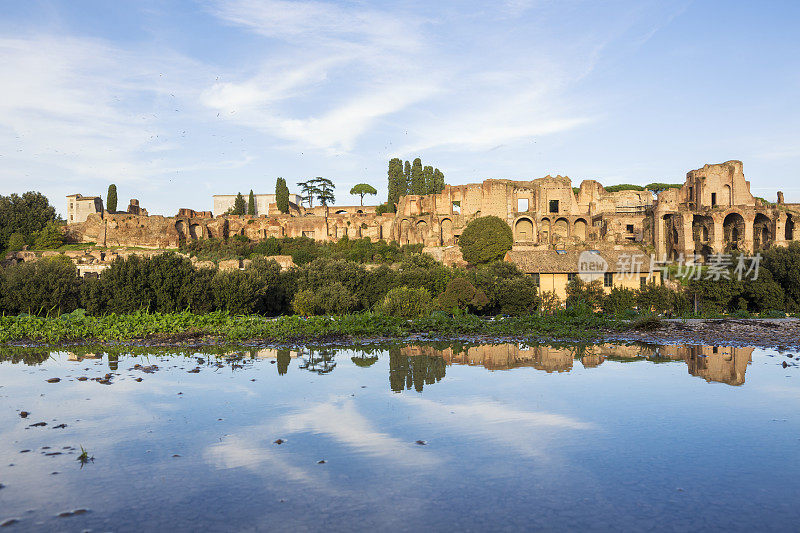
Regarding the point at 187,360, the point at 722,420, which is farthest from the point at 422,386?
the point at 187,360

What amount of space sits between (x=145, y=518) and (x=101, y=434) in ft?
9.20

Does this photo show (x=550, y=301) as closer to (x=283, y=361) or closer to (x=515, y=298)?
(x=515, y=298)

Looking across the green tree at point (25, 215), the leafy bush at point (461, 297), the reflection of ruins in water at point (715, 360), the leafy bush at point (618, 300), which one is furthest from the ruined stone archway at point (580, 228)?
the green tree at point (25, 215)

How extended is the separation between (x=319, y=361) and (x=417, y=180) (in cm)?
5338

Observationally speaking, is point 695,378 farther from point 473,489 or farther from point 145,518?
point 145,518

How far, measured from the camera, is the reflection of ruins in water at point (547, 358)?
11070 mm

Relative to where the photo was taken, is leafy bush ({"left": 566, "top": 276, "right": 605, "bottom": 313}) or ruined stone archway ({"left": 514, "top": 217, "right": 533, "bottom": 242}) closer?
leafy bush ({"left": 566, "top": 276, "right": 605, "bottom": 313})

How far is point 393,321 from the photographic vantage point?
60.7 ft

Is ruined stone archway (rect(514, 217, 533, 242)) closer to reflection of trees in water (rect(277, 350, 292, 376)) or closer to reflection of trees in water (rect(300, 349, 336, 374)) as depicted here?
reflection of trees in water (rect(300, 349, 336, 374))

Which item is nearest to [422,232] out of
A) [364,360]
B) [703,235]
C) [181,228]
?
[703,235]

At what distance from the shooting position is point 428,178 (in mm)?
65500

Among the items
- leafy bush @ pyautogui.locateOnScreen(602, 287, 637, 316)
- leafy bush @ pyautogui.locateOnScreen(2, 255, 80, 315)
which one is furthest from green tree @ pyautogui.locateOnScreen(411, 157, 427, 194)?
leafy bush @ pyautogui.locateOnScreen(2, 255, 80, 315)

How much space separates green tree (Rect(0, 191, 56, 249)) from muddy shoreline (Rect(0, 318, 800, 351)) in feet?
169

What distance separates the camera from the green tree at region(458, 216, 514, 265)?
4872 centimetres
